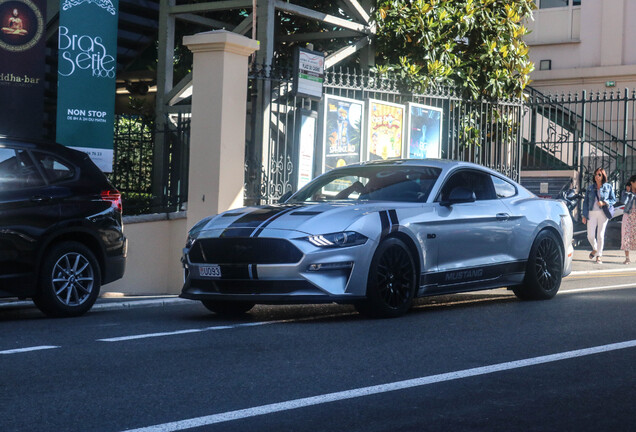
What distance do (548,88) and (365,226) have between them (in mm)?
22461

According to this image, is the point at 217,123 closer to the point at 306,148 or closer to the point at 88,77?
the point at 306,148

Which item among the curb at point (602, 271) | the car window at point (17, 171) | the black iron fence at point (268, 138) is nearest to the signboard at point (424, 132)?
the black iron fence at point (268, 138)

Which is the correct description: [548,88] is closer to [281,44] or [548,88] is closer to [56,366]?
[281,44]

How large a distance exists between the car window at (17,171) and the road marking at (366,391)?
4710mm

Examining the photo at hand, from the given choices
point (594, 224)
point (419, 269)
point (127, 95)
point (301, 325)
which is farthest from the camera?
point (127, 95)

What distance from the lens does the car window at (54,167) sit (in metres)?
9.88

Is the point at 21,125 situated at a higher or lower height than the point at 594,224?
higher

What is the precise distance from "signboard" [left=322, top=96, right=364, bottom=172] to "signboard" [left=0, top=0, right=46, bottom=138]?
13.2 ft

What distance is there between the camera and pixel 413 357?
727 centimetres

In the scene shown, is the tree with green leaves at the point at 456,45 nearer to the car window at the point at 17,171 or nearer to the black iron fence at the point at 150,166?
the black iron fence at the point at 150,166

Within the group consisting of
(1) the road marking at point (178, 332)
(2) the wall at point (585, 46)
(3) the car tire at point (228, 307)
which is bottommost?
(1) the road marking at point (178, 332)

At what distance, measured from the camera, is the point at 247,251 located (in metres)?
9.10

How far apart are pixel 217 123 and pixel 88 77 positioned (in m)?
2.53

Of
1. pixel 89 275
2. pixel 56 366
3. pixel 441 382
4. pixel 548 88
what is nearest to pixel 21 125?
pixel 89 275
